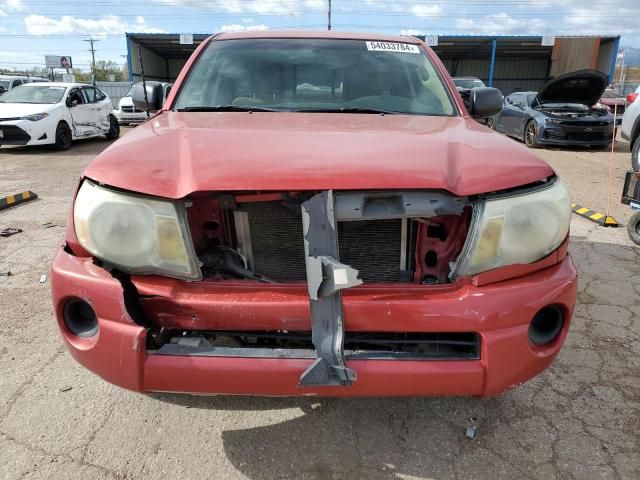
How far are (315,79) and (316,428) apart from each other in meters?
1.84

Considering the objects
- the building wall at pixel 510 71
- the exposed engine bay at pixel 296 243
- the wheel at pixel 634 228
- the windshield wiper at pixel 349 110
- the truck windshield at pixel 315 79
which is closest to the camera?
the exposed engine bay at pixel 296 243

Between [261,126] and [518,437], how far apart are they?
1717 mm

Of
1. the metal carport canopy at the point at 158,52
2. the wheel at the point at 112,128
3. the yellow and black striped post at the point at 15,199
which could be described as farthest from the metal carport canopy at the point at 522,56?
the yellow and black striped post at the point at 15,199

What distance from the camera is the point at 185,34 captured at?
23469 mm

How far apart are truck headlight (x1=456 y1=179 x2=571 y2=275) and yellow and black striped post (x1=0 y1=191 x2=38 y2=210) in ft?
19.4

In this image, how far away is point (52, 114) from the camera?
1076 centimetres

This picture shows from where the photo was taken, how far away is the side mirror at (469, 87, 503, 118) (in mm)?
3078

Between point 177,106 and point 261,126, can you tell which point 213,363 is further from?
point 177,106

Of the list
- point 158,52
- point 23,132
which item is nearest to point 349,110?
point 23,132

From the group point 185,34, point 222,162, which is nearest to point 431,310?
point 222,162

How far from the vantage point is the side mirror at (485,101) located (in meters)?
3.08

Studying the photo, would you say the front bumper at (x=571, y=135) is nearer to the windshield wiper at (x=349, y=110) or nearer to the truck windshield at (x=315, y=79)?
the truck windshield at (x=315, y=79)

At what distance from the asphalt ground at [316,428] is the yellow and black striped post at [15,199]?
3.56 m

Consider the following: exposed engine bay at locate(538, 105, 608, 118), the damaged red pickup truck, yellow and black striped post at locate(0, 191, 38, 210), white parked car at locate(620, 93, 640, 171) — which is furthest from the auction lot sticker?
exposed engine bay at locate(538, 105, 608, 118)
